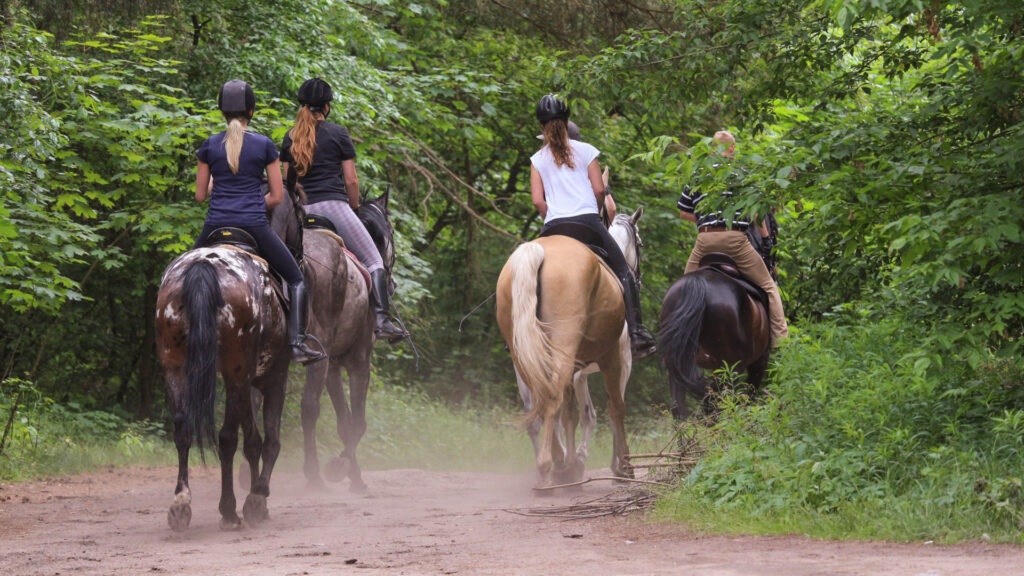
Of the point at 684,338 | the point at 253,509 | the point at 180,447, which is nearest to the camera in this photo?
the point at 180,447

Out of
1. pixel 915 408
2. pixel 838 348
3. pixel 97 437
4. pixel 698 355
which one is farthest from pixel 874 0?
pixel 97 437

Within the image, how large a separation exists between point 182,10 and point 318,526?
7822 mm

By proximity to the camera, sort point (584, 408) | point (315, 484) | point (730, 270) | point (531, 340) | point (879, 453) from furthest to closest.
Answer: point (584, 408) → point (315, 484) → point (730, 270) → point (531, 340) → point (879, 453)

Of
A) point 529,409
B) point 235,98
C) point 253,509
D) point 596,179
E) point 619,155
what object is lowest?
point 253,509

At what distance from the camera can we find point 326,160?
33.4 feet

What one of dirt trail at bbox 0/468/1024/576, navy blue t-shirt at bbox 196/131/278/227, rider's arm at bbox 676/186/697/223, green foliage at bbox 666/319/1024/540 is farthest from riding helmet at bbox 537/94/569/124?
dirt trail at bbox 0/468/1024/576

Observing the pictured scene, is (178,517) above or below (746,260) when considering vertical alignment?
below

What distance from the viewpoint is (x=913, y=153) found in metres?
7.03

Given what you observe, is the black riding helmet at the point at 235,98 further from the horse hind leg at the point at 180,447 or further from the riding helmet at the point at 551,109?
the riding helmet at the point at 551,109

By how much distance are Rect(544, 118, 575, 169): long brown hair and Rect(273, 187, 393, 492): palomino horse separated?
86.1 inches

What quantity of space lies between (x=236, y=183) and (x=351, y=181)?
90.1 inches

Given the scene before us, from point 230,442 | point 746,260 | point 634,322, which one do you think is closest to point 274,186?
point 230,442

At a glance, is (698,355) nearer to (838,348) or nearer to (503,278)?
(838,348)

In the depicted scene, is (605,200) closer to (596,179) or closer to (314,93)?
(596,179)
